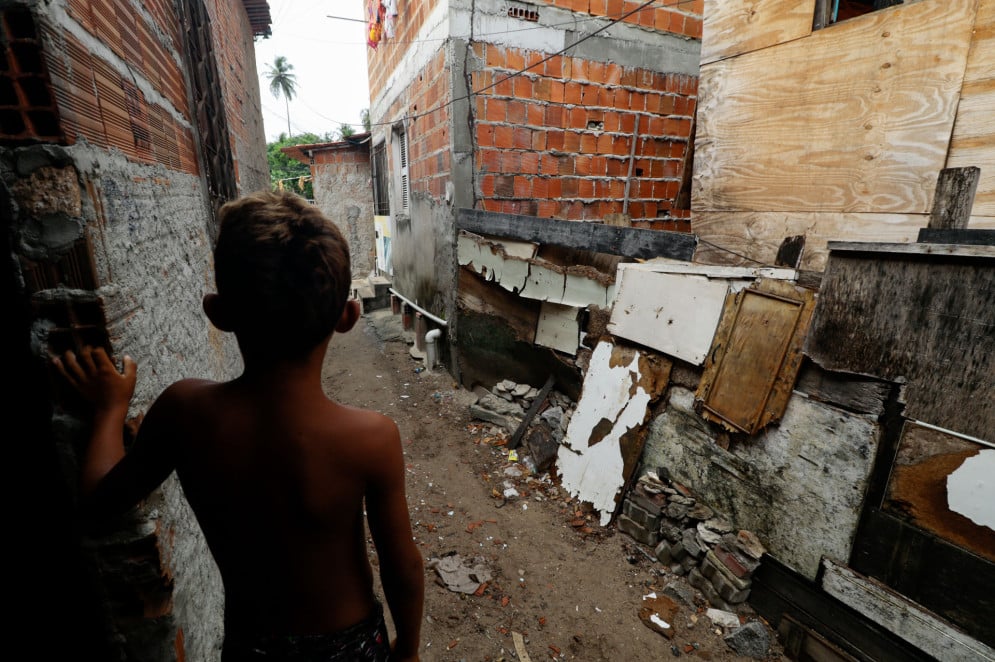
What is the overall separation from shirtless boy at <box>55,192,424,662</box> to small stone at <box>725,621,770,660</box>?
2.41 metres

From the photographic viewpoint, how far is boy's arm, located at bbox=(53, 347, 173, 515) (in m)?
1.10

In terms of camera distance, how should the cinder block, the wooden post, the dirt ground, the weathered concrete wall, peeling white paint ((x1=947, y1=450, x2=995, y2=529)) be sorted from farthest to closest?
the weathered concrete wall, the cinder block, the dirt ground, the wooden post, peeling white paint ((x1=947, y1=450, x2=995, y2=529))

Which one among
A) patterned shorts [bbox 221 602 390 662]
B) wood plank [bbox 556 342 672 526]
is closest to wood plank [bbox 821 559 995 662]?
wood plank [bbox 556 342 672 526]

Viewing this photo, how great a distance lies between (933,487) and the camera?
6.79 ft

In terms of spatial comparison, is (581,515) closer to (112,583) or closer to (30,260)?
(112,583)

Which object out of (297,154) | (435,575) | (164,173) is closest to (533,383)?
(435,575)

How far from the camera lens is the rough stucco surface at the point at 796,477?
2357mm

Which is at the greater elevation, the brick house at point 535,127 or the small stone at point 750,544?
the brick house at point 535,127

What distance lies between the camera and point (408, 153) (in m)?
7.23

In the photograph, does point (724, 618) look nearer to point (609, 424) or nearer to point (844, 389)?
point (609, 424)

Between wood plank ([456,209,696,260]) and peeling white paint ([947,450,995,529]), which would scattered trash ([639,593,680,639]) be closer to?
A: peeling white paint ([947,450,995,529])

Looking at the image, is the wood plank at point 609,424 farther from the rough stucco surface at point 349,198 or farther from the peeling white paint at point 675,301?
the rough stucco surface at point 349,198

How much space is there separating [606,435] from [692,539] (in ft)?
3.14

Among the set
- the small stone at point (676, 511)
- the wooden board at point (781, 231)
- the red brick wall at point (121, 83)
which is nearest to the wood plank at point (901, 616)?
→ the small stone at point (676, 511)
